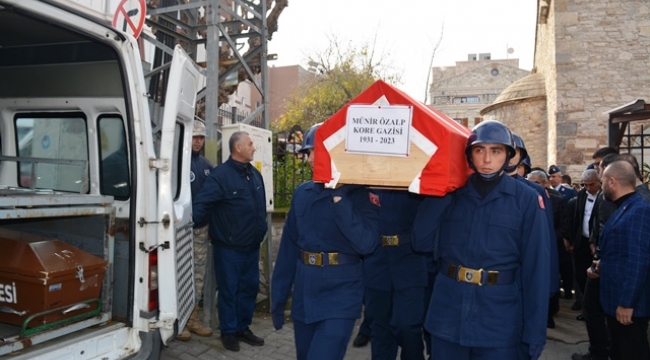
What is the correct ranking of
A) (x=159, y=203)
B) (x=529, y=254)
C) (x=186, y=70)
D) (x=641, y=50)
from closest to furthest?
(x=529, y=254) < (x=159, y=203) < (x=186, y=70) < (x=641, y=50)

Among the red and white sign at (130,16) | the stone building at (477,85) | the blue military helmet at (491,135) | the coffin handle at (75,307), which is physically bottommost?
the coffin handle at (75,307)

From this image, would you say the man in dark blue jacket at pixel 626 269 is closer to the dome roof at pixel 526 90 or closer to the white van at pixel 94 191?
the white van at pixel 94 191

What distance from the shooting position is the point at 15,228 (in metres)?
3.70

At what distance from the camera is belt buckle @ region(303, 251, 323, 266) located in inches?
132

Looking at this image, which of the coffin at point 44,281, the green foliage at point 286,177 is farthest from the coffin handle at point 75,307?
the green foliage at point 286,177

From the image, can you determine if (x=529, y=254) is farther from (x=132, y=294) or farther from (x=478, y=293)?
(x=132, y=294)

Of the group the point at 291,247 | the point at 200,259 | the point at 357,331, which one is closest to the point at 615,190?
the point at 291,247

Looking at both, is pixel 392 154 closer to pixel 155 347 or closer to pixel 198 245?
pixel 155 347

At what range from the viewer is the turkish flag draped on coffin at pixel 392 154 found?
2.78 meters

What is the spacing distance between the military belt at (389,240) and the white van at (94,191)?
162 centimetres

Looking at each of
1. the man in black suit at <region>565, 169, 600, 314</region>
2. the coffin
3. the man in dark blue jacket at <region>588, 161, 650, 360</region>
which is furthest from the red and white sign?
the man in black suit at <region>565, 169, 600, 314</region>

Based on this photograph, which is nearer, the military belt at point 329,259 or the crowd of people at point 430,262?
the crowd of people at point 430,262

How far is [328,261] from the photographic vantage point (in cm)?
334

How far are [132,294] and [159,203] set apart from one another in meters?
0.57
